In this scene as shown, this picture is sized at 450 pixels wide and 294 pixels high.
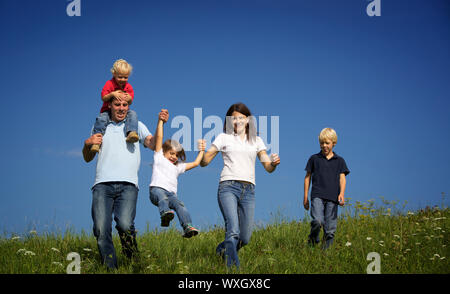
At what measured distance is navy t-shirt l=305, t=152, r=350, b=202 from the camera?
7.51 metres

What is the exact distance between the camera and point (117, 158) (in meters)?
5.94

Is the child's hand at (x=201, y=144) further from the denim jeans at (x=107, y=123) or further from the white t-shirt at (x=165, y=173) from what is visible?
the white t-shirt at (x=165, y=173)

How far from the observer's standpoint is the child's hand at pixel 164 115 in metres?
6.09

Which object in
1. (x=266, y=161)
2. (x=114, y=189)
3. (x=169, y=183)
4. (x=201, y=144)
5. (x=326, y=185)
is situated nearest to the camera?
(x=114, y=189)

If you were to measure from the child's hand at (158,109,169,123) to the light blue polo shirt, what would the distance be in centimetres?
55

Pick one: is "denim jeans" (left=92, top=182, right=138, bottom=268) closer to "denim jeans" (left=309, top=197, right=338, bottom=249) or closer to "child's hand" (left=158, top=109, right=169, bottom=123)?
"child's hand" (left=158, top=109, right=169, bottom=123)

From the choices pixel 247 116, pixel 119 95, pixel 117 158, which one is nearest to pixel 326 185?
pixel 247 116

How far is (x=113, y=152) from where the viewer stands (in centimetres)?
595

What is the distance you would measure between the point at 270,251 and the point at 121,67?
369cm

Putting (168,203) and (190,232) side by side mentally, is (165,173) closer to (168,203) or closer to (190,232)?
(168,203)

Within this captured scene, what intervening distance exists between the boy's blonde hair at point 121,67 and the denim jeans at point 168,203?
7.75 feet

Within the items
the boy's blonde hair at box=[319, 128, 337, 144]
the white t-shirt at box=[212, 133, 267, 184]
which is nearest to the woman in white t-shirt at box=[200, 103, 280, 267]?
the white t-shirt at box=[212, 133, 267, 184]
